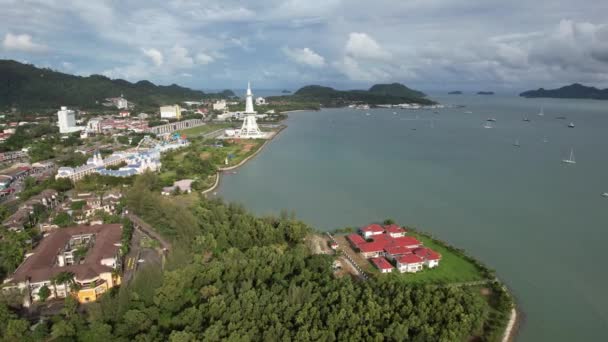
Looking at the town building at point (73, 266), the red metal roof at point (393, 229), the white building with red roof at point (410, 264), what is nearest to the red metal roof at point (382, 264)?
the white building with red roof at point (410, 264)

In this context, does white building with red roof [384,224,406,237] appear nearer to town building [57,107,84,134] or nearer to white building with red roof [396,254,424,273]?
white building with red roof [396,254,424,273]

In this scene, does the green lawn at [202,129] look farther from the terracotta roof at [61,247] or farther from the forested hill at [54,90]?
the forested hill at [54,90]

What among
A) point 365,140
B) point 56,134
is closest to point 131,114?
point 56,134

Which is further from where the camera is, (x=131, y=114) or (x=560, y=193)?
(x=131, y=114)

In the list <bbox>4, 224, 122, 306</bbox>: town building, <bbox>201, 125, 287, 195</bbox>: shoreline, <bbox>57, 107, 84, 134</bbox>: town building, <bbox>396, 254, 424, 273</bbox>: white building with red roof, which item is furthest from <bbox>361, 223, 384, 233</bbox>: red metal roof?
<bbox>57, 107, 84, 134</bbox>: town building

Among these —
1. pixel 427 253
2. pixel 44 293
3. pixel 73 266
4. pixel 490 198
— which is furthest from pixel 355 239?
pixel 490 198

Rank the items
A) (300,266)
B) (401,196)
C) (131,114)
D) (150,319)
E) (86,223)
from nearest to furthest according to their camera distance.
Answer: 1. (150,319)
2. (300,266)
3. (86,223)
4. (401,196)
5. (131,114)

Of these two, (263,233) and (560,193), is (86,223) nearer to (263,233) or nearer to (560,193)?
(263,233)

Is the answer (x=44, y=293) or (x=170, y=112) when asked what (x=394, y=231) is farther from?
(x=170, y=112)

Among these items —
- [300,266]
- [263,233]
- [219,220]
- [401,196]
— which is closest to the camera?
[300,266]
